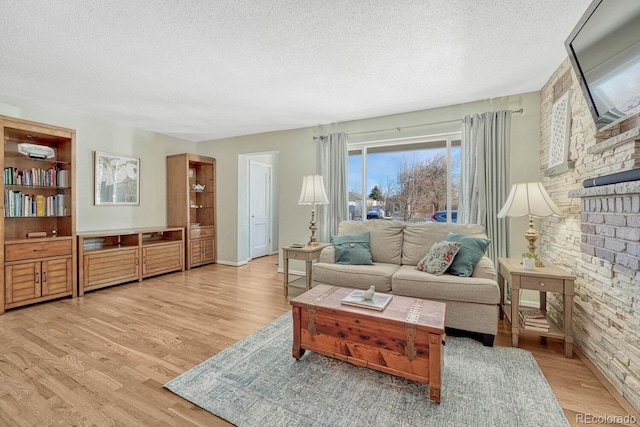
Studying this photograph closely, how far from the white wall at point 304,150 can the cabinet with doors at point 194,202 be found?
0.56 feet

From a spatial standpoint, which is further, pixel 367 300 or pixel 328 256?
pixel 328 256

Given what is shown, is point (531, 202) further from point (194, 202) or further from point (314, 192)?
point (194, 202)

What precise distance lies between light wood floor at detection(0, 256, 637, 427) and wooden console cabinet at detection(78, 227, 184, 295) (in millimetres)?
217

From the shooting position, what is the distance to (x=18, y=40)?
7.32 ft

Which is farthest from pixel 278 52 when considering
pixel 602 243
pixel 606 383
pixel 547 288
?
pixel 606 383

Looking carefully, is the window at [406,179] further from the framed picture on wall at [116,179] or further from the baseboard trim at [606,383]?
the framed picture on wall at [116,179]

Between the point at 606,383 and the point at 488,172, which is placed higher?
the point at 488,172

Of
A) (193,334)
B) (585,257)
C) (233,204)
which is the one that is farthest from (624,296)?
(233,204)

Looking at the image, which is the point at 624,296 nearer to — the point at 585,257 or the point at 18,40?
the point at 585,257

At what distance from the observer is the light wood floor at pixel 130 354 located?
5.19 feet

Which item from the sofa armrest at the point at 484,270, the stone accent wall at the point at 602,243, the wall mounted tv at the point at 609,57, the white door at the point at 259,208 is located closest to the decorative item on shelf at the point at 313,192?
the sofa armrest at the point at 484,270

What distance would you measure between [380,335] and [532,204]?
71.1 inches

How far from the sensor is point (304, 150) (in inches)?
183

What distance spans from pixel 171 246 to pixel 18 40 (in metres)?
3.10
